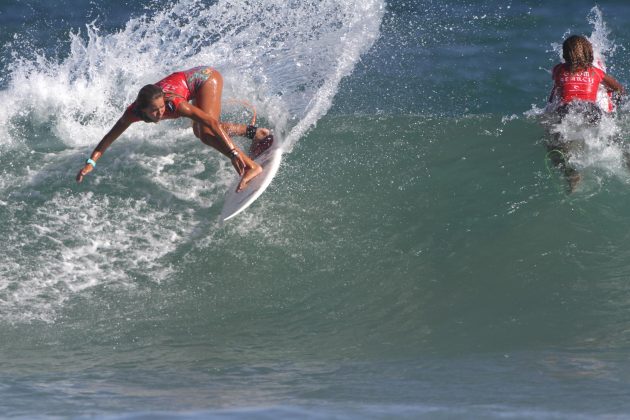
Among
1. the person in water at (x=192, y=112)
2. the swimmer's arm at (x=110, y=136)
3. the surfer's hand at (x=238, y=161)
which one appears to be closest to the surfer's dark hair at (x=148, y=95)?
the person in water at (x=192, y=112)

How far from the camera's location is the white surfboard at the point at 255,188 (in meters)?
7.40

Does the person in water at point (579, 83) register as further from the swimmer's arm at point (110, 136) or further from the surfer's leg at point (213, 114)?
the swimmer's arm at point (110, 136)

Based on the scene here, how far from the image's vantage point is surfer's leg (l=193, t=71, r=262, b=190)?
24.2ft

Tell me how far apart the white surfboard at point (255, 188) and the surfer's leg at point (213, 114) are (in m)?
0.07

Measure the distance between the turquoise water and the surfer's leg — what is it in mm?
563

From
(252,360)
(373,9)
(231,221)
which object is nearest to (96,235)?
(231,221)

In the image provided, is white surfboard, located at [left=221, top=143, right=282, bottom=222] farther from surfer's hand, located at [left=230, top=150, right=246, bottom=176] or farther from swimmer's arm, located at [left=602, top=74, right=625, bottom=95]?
swimmer's arm, located at [left=602, top=74, right=625, bottom=95]

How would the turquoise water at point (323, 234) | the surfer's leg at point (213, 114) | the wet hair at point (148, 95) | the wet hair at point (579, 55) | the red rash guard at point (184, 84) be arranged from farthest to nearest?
the wet hair at point (579, 55)
the surfer's leg at point (213, 114)
the red rash guard at point (184, 84)
the wet hair at point (148, 95)
the turquoise water at point (323, 234)

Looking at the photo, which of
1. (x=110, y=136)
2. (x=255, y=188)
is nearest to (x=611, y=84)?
(x=255, y=188)

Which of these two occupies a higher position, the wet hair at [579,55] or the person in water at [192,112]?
the wet hair at [579,55]

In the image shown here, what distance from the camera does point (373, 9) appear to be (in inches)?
436

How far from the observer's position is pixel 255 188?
24.4 feet

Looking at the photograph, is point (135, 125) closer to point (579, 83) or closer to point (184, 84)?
point (184, 84)

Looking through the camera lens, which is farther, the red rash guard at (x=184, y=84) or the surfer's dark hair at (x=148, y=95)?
the red rash guard at (x=184, y=84)
